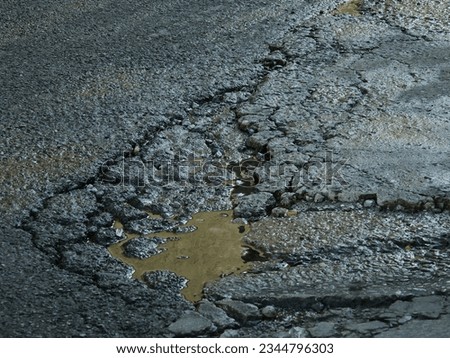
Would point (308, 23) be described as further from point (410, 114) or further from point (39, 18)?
point (39, 18)

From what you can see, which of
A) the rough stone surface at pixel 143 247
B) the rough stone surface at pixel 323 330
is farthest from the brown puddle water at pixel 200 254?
the rough stone surface at pixel 323 330

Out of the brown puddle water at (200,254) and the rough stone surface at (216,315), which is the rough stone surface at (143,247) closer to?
the brown puddle water at (200,254)

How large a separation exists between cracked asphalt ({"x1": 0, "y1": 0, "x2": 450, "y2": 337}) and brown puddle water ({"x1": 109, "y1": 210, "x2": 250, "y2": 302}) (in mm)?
43

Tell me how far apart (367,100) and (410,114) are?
212 mm

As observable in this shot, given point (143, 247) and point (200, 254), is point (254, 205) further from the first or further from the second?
point (143, 247)

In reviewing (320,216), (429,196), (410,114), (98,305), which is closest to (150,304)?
(98,305)

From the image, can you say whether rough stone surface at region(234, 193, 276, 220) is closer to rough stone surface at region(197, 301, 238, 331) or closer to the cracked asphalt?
the cracked asphalt

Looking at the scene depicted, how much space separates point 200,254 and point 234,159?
2.03 ft

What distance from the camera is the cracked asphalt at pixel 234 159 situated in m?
2.67

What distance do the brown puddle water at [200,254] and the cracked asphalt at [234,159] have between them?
0.04 metres

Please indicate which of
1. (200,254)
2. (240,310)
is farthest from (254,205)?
(240,310)

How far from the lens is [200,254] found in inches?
117

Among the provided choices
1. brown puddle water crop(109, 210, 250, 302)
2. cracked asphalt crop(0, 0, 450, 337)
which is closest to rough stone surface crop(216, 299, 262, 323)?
cracked asphalt crop(0, 0, 450, 337)

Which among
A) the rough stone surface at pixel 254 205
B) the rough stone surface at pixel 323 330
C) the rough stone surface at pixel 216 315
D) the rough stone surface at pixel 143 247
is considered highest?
the rough stone surface at pixel 254 205
